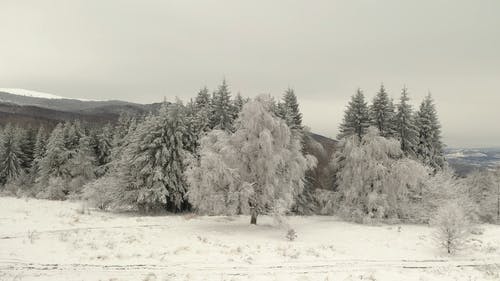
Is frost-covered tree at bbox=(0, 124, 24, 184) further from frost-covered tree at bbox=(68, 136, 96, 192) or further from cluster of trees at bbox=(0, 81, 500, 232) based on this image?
frost-covered tree at bbox=(68, 136, 96, 192)

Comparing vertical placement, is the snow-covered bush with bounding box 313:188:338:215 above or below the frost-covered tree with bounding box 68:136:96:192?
below

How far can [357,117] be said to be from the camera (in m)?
40.4

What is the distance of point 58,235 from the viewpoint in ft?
69.5

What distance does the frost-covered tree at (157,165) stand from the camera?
35894 mm

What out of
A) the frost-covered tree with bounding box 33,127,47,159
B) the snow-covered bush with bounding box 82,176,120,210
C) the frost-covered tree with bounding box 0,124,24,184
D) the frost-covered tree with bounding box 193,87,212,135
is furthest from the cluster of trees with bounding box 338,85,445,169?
the frost-covered tree with bounding box 0,124,24,184

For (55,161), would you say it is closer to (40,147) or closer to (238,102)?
(40,147)

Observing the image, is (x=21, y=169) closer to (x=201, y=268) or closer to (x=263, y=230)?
(x=263, y=230)

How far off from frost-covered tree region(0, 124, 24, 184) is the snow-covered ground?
36.5 m

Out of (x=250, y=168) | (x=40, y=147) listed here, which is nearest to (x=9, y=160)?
(x=40, y=147)

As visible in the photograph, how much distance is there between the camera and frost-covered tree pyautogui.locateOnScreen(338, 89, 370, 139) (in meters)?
40.3

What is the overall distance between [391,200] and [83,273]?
26.9m

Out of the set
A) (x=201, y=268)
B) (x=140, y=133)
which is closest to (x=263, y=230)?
(x=201, y=268)

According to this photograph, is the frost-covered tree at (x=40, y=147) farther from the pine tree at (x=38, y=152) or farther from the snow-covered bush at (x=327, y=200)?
the snow-covered bush at (x=327, y=200)

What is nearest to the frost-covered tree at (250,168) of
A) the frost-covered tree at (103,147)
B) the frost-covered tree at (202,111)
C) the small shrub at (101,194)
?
the frost-covered tree at (202,111)
